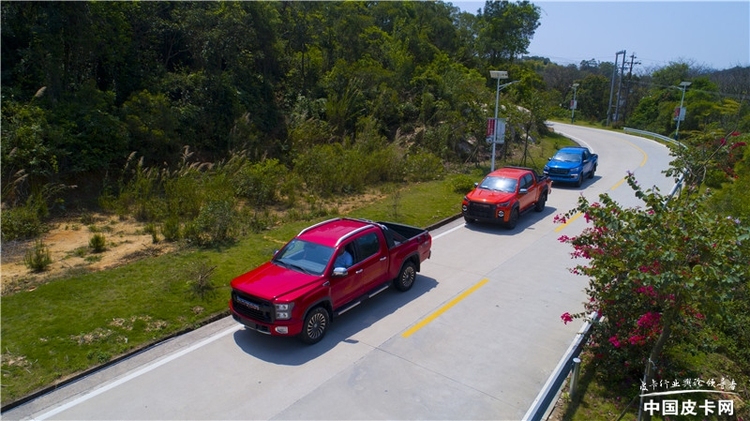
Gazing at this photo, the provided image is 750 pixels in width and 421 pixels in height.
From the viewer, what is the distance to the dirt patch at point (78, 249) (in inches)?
428

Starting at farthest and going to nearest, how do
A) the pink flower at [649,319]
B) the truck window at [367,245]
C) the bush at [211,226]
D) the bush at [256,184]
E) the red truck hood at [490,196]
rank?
the bush at [256,184] → the red truck hood at [490,196] → the bush at [211,226] → the truck window at [367,245] → the pink flower at [649,319]

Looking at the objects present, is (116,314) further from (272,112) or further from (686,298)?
(272,112)

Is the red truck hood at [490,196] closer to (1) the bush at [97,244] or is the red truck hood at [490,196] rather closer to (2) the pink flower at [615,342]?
(2) the pink flower at [615,342]

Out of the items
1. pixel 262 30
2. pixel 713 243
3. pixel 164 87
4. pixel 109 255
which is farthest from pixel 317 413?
pixel 262 30

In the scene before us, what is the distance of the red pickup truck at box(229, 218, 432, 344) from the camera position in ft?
27.1

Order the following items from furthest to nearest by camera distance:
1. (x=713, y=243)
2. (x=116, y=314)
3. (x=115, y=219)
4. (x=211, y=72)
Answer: (x=211, y=72) → (x=115, y=219) → (x=116, y=314) → (x=713, y=243)

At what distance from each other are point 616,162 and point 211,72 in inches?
931

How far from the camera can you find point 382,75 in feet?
102

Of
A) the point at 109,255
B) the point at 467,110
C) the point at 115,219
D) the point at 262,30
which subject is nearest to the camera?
the point at 109,255

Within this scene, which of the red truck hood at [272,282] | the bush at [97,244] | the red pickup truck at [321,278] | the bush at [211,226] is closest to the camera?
the red pickup truck at [321,278]

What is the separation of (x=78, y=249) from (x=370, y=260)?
8015 millimetres

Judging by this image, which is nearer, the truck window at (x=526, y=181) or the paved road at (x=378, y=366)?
the paved road at (x=378, y=366)

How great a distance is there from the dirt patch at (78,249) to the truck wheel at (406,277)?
611 centimetres

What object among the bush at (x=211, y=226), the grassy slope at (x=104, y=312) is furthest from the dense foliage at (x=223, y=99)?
the grassy slope at (x=104, y=312)
